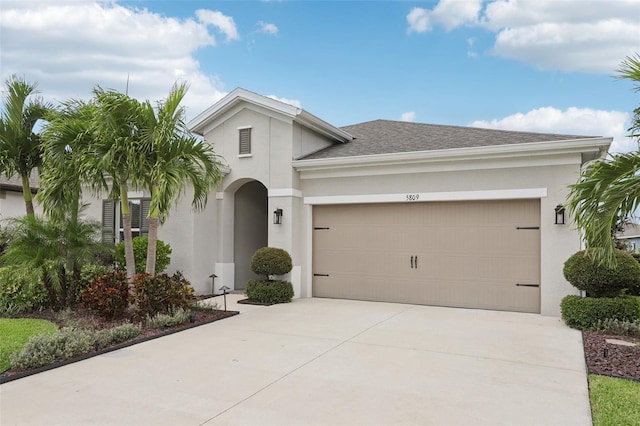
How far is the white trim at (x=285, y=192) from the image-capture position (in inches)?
467

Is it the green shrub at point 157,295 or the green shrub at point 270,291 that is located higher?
the green shrub at point 157,295

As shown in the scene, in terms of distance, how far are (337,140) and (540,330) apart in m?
8.22

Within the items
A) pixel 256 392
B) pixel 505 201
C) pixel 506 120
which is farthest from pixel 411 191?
pixel 506 120

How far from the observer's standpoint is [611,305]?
26.0 feet

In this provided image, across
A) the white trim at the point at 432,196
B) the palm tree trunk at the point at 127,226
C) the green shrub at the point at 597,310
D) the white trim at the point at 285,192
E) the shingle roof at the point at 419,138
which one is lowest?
the green shrub at the point at 597,310

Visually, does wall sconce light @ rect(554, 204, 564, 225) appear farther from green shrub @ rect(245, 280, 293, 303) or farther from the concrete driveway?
green shrub @ rect(245, 280, 293, 303)

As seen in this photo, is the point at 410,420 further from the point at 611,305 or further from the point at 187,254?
the point at 187,254

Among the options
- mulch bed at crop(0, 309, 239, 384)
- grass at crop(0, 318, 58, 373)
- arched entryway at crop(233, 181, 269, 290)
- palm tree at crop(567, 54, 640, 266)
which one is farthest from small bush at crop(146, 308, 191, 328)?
palm tree at crop(567, 54, 640, 266)

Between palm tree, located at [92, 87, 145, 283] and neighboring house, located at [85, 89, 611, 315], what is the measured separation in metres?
4.19

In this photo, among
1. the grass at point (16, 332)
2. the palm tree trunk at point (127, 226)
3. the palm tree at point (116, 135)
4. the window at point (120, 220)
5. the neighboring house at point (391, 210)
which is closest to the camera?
the grass at point (16, 332)

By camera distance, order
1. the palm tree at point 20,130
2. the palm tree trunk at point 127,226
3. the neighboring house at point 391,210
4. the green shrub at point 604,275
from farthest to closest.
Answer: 1. the palm tree at point 20,130
2. the neighboring house at point 391,210
3. the palm tree trunk at point 127,226
4. the green shrub at point 604,275

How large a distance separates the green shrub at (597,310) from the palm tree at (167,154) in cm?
751

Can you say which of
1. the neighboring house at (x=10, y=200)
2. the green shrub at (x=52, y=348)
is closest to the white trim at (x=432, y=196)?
the green shrub at (x=52, y=348)

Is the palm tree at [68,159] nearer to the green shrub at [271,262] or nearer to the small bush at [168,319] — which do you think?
the small bush at [168,319]
